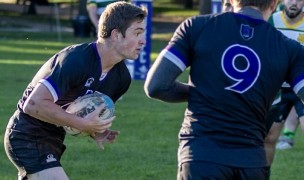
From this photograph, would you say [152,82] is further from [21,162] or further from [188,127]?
[21,162]

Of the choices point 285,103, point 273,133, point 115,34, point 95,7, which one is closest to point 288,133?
point 285,103

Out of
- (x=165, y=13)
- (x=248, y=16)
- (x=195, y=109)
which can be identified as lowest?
(x=165, y=13)

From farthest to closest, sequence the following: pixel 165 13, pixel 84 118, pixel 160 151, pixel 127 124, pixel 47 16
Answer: pixel 165 13, pixel 47 16, pixel 127 124, pixel 160 151, pixel 84 118

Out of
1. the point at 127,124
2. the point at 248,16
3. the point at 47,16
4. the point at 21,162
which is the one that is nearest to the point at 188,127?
the point at 248,16

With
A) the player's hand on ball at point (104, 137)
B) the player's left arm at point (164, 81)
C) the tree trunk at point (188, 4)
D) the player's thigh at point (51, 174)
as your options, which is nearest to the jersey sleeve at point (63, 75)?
the player's hand on ball at point (104, 137)

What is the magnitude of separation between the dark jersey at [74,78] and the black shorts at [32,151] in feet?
0.16

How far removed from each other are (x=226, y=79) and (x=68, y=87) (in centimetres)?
122

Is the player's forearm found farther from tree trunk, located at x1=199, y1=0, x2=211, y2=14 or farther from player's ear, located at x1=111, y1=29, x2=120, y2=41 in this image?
tree trunk, located at x1=199, y1=0, x2=211, y2=14

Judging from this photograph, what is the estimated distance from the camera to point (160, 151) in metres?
10.0

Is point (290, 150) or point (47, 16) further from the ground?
point (290, 150)

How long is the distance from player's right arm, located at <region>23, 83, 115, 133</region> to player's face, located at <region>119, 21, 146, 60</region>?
18.6 inches

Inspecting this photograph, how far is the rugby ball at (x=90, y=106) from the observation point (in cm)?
554

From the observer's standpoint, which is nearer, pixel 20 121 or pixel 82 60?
pixel 82 60

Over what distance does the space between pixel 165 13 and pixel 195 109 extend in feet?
147
